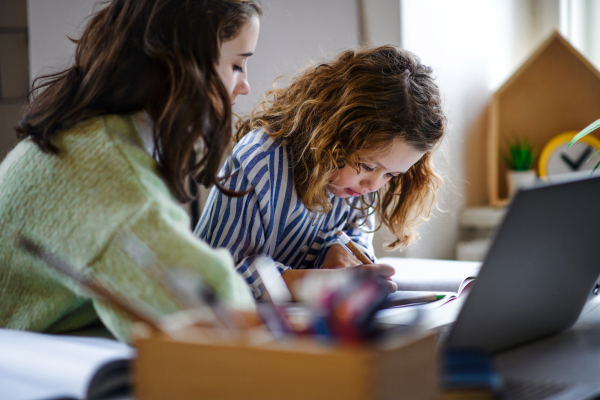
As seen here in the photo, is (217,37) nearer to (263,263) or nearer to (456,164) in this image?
(263,263)

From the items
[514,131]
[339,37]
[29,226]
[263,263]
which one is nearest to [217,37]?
[29,226]

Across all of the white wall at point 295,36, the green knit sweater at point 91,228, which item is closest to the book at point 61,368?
the green knit sweater at point 91,228

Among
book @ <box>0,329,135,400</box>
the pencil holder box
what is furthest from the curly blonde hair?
the pencil holder box

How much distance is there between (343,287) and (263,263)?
694 millimetres

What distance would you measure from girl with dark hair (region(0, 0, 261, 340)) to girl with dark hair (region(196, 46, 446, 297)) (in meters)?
0.35

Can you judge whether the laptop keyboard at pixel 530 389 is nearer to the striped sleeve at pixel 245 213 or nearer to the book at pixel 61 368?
the book at pixel 61 368

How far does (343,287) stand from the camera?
383mm

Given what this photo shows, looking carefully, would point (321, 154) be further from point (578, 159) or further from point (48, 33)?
point (578, 159)

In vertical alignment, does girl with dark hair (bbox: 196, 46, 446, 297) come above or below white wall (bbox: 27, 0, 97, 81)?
below

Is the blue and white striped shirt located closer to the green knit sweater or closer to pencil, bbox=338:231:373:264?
pencil, bbox=338:231:373:264

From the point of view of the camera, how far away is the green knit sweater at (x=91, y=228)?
0.57m

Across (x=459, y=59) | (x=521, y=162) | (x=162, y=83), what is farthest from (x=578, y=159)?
(x=162, y=83)

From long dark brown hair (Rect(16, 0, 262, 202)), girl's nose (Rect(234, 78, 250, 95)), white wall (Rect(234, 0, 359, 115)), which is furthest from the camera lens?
white wall (Rect(234, 0, 359, 115))

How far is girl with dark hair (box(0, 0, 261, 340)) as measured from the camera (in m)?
0.58
